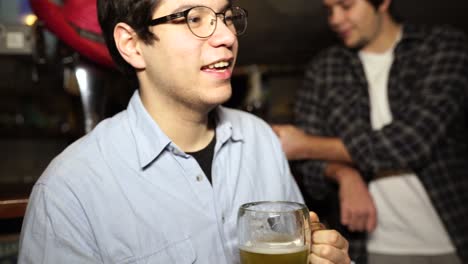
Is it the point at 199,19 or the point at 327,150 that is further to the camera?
the point at 327,150

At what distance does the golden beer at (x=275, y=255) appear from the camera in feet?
2.59

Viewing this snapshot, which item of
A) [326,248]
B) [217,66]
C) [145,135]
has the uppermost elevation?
[217,66]

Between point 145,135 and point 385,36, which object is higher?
point 385,36

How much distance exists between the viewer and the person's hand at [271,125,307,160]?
1.84 meters

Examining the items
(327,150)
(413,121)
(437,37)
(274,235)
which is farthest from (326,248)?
(437,37)

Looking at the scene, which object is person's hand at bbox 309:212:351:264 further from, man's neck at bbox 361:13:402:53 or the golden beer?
man's neck at bbox 361:13:402:53

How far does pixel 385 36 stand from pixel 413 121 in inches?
20.7

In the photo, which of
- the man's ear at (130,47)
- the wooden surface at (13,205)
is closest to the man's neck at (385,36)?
the man's ear at (130,47)

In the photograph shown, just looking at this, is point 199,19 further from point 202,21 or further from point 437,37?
point 437,37

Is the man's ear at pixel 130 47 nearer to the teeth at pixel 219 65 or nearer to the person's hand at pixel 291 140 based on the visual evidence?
the teeth at pixel 219 65

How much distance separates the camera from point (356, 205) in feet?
6.12

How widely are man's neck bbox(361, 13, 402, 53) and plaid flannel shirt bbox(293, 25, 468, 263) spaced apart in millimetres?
68

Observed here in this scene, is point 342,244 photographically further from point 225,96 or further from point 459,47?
point 459,47

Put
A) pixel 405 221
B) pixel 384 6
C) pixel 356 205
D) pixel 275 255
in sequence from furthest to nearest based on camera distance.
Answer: pixel 384 6 < pixel 405 221 < pixel 356 205 < pixel 275 255
